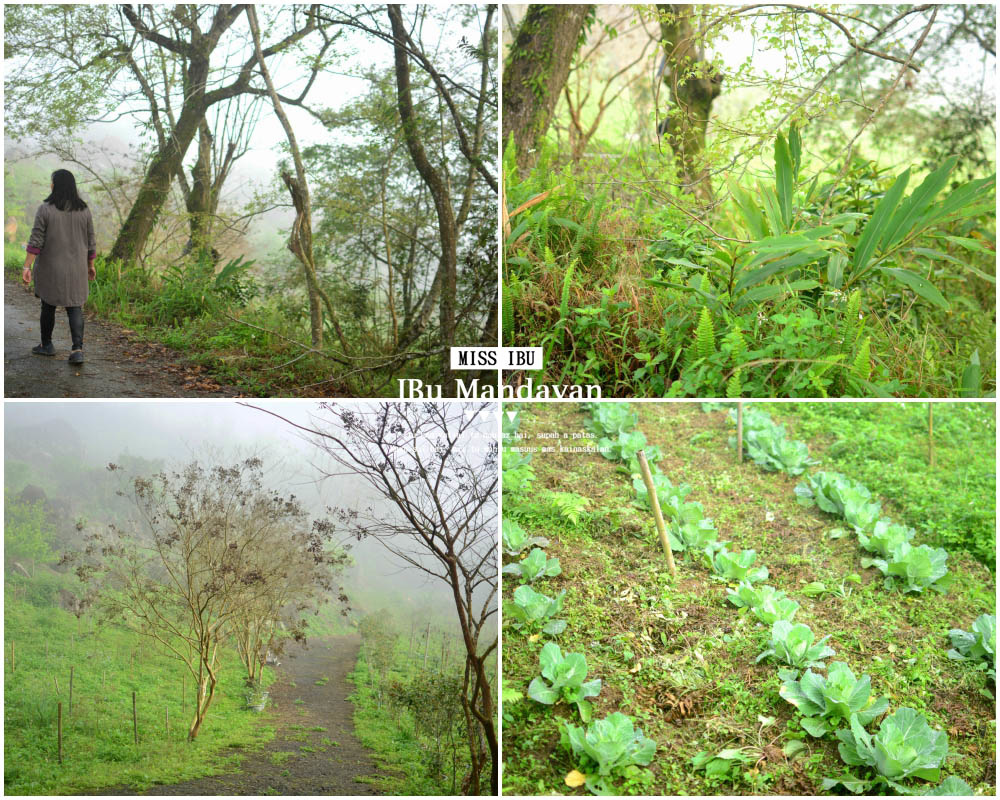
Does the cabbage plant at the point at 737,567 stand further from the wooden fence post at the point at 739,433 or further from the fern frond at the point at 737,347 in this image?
the fern frond at the point at 737,347

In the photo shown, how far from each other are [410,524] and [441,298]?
870 mm

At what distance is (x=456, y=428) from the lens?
240 cm

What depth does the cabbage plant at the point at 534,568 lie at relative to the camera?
232 centimetres

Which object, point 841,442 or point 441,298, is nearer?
point 441,298

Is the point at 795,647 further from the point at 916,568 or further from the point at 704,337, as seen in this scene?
the point at 704,337

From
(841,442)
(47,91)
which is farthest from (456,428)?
(47,91)

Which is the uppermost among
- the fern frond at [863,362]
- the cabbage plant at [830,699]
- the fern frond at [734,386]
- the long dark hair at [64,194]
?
the long dark hair at [64,194]

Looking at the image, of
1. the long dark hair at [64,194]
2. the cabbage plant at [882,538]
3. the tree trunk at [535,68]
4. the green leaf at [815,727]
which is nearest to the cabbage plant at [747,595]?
the green leaf at [815,727]

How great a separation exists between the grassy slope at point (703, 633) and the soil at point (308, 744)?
57 centimetres

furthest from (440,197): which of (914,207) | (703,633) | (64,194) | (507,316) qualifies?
(703,633)

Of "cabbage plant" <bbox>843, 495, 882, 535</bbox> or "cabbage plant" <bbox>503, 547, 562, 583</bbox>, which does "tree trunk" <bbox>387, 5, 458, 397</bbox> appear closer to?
"cabbage plant" <bbox>503, 547, 562, 583</bbox>

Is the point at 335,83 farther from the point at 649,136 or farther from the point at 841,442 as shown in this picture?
the point at 841,442

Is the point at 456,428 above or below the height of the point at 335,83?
below

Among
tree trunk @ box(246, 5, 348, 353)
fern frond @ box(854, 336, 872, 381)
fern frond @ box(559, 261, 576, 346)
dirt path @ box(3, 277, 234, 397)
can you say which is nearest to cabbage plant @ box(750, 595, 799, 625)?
fern frond @ box(854, 336, 872, 381)
